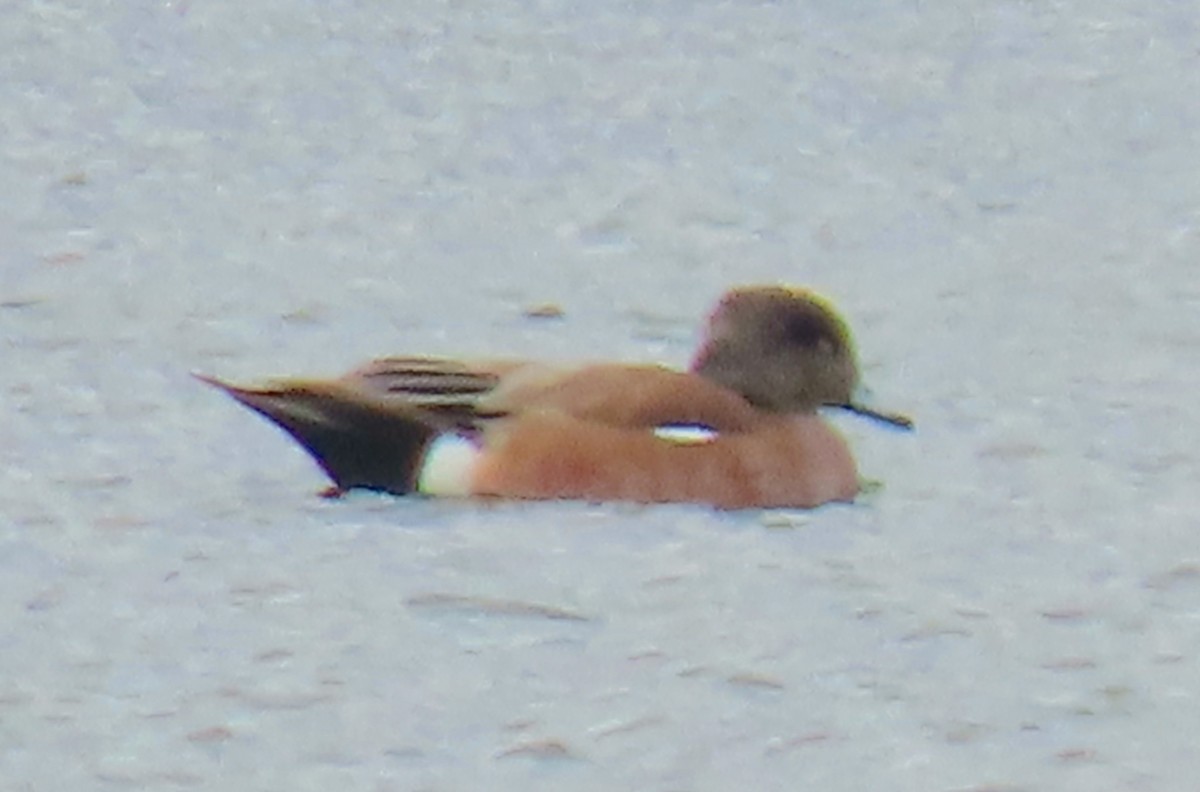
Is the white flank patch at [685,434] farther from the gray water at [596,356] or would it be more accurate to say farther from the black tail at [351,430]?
the black tail at [351,430]

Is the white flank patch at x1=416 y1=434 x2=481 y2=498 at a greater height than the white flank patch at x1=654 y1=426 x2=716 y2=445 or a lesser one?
lesser

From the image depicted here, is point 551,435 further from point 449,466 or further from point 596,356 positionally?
point 596,356

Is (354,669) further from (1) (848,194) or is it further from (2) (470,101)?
(2) (470,101)

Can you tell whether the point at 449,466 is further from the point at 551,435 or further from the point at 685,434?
the point at 685,434

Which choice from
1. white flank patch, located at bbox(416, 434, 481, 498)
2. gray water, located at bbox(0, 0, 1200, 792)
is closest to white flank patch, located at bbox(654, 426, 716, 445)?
gray water, located at bbox(0, 0, 1200, 792)

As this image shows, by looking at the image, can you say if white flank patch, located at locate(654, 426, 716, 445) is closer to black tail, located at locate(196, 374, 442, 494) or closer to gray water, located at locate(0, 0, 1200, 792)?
gray water, located at locate(0, 0, 1200, 792)

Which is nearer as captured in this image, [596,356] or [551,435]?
[551,435]

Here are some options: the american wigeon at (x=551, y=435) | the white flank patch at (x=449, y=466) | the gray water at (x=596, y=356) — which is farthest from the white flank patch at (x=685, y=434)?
the white flank patch at (x=449, y=466)

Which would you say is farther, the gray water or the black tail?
the black tail

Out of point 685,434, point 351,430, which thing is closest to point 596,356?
point 685,434
